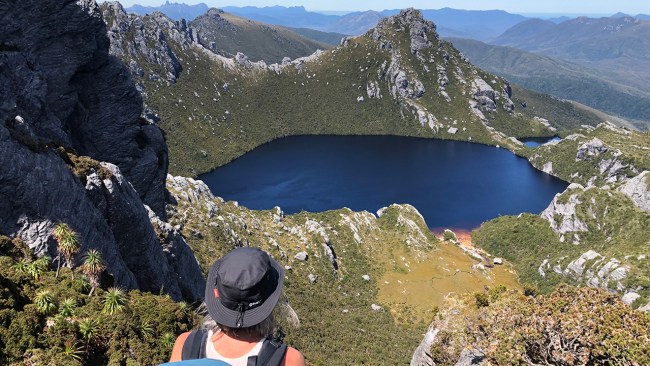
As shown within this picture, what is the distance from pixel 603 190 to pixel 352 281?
8097 cm

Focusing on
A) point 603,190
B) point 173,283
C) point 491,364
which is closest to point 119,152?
point 173,283

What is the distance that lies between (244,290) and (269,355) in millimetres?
967

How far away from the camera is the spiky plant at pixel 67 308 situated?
1833 centimetres

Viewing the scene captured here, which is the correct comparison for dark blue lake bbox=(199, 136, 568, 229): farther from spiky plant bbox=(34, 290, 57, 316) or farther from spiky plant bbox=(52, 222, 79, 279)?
spiky plant bbox=(34, 290, 57, 316)

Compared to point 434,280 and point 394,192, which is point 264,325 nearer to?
point 434,280

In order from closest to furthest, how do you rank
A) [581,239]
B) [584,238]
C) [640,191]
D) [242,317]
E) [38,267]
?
[242,317] < [38,267] < [584,238] < [581,239] < [640,191]

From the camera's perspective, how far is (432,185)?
182 metres

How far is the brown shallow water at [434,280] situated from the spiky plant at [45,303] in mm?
64058

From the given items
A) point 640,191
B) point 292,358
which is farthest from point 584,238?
point 292,358

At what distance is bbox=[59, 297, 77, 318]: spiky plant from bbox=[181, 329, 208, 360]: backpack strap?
16.3 m

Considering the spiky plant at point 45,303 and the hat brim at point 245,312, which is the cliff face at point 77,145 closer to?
the spiky plant at point 45,303

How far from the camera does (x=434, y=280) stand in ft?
276

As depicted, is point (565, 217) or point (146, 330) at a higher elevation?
point (146, 330)

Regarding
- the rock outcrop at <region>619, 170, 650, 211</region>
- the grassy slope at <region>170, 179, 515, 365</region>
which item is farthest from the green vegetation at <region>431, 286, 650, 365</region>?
the rock outcrop at <region>619, 170, 650, 211</region>
